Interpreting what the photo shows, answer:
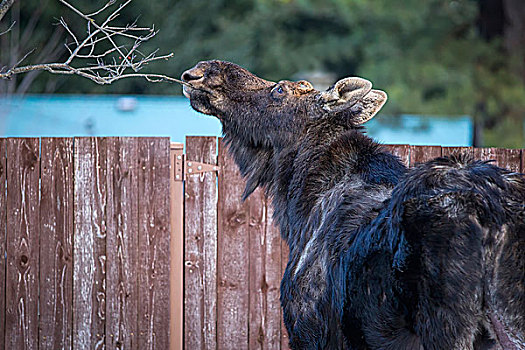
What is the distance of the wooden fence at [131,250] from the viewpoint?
541cm

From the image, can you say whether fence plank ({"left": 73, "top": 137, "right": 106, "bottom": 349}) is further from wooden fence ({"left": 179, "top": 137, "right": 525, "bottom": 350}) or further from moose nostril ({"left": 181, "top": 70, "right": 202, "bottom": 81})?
moose nostril ({"left": 181, "top": 70, "right": 202, "bottom": 81})

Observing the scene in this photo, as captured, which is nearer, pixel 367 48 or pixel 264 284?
pixel 264 284

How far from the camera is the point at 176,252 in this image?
5.49m

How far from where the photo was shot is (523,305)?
7.91 feet

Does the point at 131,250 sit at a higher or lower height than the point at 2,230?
lower

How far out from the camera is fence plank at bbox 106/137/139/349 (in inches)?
213

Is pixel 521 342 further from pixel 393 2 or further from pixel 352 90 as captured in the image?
pixel 393 2

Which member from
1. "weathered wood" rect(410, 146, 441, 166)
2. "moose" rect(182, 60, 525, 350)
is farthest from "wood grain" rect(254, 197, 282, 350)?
"weathered wood" rect(410, 146, 441, 166)

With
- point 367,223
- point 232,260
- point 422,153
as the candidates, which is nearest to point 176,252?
point 232,260

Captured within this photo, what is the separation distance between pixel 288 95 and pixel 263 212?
1.58 meters

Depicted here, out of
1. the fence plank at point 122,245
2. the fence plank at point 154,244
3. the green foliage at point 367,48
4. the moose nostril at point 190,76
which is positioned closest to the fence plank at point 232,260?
the fence plank at point 154,244

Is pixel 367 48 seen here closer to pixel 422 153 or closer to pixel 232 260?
pixel 422 153

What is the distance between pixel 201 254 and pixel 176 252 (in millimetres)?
→ 216

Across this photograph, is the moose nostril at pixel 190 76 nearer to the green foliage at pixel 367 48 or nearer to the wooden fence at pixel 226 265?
the wooden fence at pixel 226 265
